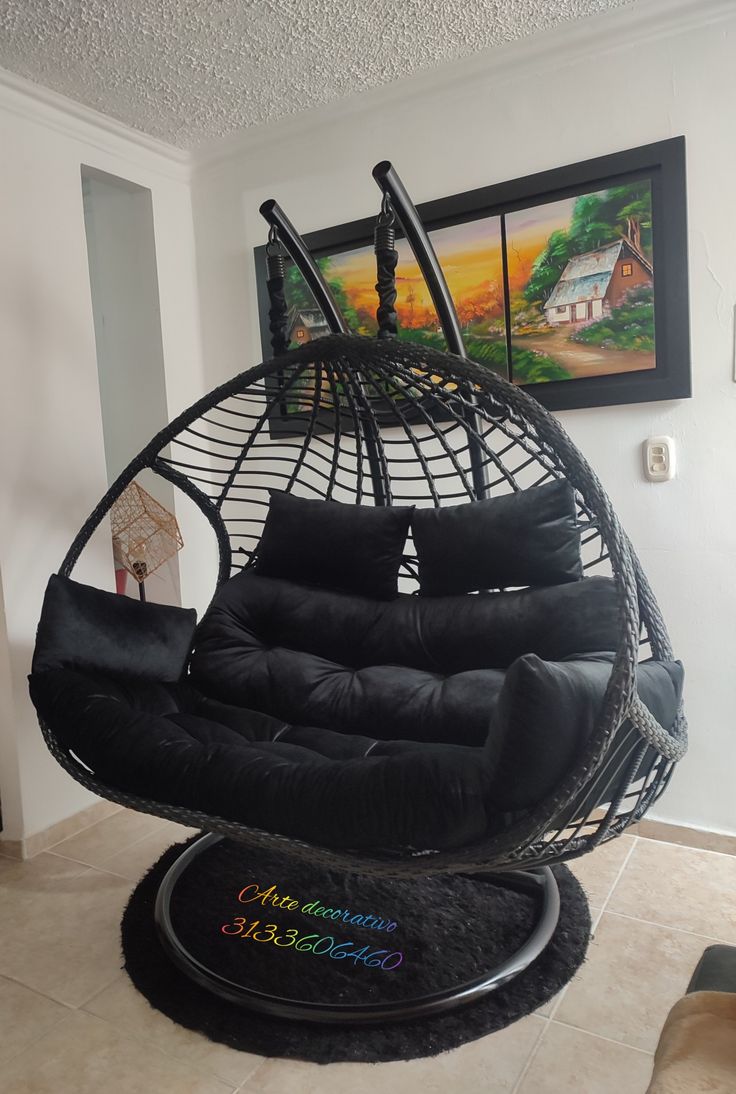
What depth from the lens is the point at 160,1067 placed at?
139 centimetres

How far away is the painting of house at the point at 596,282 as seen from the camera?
6.86 feet

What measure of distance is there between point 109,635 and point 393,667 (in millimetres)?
728

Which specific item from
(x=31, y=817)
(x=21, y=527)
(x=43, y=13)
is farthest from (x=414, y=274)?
(x=31, y=817)

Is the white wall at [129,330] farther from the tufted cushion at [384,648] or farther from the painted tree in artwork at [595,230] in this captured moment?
the painted tree in artwork at [595,230]

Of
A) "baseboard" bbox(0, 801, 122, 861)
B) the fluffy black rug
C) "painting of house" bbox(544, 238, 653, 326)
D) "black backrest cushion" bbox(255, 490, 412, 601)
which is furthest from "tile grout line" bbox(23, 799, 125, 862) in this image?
"painting of house" bbox(544, 238, 653, 326)

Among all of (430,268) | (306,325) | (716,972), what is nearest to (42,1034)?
(716,972)

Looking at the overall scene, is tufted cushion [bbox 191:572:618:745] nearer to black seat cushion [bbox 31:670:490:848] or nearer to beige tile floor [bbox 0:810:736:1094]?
black seat cushion [bbox 31:670:490:848]

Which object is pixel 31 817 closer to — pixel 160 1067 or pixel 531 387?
pixel 160 1067

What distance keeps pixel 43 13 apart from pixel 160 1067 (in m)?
2.42

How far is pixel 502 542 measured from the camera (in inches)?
74.9

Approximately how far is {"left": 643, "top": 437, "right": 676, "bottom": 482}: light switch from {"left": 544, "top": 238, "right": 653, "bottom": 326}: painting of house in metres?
0.39

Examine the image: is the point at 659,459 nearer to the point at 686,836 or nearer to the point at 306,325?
the point at 686,836

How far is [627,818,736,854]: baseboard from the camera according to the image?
211 centimetres

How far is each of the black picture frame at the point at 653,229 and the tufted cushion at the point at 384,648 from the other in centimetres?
65
